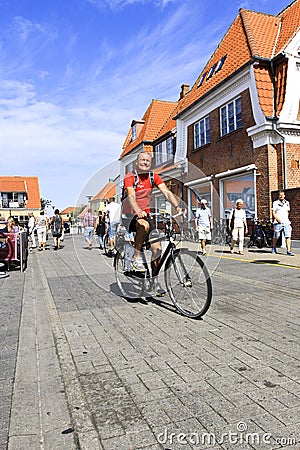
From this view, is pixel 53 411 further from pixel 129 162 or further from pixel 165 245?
pixel 129 162

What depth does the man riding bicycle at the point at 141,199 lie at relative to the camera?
16.9 feet

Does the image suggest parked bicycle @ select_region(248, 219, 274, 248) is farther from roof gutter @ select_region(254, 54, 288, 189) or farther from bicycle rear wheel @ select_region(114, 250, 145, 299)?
bicycle rear wheel @ select_region(114, 250, 145, 299)

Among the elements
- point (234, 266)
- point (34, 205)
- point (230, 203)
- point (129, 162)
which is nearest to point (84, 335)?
point (129, 162)

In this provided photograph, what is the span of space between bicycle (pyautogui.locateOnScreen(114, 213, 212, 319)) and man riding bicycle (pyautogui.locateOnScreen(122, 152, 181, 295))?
0.35ft

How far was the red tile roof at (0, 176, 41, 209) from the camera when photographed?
70.2 m

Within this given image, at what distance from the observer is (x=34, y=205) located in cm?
7269

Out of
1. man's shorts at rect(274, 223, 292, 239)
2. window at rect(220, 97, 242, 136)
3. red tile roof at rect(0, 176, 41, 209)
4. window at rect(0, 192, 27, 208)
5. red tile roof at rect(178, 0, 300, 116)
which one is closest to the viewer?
man's shorts at rect(274, 223, 292, 239)

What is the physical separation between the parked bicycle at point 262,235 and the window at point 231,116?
5.04 metres

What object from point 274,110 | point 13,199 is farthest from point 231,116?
point 13,199

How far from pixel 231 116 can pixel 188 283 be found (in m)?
14.7

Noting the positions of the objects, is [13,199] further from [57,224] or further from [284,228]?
[284,228]

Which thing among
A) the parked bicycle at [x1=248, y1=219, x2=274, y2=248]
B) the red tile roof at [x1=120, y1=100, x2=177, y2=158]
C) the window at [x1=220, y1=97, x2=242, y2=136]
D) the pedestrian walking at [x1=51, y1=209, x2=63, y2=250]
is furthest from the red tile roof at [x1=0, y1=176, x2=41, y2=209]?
the parked bicycle at [x1=248, y1=219, x2=274, y2=248]

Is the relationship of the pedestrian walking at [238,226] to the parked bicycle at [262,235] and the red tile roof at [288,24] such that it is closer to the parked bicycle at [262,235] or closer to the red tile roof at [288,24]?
the parked bicycle at [262,235]

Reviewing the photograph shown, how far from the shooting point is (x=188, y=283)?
4.84 meters
